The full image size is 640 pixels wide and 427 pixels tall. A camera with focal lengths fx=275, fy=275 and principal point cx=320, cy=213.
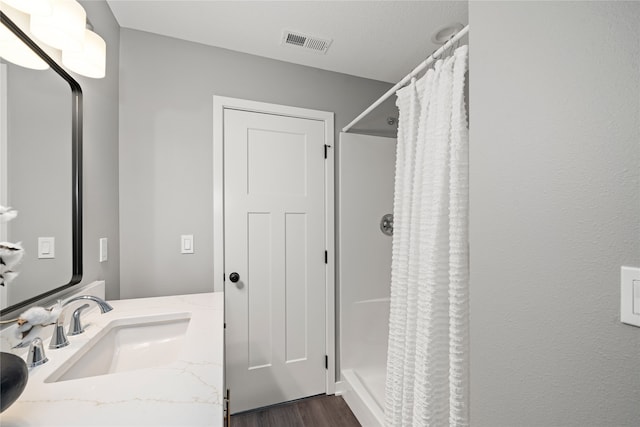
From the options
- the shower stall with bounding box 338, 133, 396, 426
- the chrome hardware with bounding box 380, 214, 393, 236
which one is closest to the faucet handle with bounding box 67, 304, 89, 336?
the shower stall with bounding box 338, 133, 396, 426

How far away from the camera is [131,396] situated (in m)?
0.64

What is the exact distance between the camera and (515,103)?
760 millimetres

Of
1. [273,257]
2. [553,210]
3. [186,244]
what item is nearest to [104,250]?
[186,244]

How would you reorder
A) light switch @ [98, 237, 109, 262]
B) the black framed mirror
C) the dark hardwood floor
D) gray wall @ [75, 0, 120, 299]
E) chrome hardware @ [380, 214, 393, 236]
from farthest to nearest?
chrome hardware @ [380, 214, 393, 236], the dark hardwood floor, light switch @ [98, 237, 109, 262], gray wall @ [75, 0, 120, 299], the black framed mirror

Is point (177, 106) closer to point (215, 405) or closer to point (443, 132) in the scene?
point (443, 132)

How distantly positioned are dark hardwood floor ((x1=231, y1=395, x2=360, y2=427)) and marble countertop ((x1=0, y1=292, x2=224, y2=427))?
120 centimetres

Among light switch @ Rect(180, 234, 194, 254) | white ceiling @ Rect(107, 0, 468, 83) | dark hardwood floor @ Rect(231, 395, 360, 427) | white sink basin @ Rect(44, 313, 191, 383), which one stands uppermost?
white ceiling @ Rect(107, 0, 468, 83)

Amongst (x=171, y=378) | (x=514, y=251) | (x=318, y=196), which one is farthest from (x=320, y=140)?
(x=171, y=378)

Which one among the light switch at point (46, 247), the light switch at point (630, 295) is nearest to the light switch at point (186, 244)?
the light switch at point (46, 247)

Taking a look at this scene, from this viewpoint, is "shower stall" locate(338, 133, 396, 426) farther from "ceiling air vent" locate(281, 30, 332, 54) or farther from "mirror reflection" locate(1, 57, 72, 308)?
"mirror reflection" locate(1, 57, 72, 308)

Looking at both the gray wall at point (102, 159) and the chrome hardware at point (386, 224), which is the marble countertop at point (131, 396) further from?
the chrome hardware at point (386, 224)

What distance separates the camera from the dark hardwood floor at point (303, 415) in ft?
5.62

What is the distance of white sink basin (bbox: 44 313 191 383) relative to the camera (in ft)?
3.12

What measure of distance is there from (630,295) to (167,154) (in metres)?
1.97
